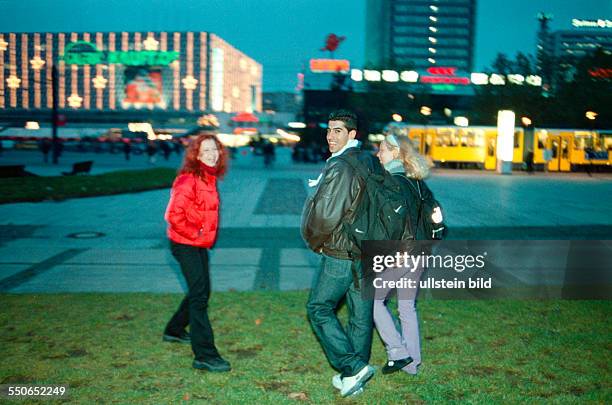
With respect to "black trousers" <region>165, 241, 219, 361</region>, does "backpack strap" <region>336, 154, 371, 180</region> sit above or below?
above

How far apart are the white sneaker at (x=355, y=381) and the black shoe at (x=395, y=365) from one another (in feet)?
1.58

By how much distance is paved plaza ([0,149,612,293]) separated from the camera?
854 cm

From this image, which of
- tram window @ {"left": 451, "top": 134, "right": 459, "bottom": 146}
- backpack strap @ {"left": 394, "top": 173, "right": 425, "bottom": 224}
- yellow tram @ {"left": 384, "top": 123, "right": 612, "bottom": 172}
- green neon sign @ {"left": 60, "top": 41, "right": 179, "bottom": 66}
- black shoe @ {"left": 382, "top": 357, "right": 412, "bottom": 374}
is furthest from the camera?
green neon sign @ {"left": 60, "top": 41, "right": 179, "bottom": 66}

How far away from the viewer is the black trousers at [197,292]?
15.8 ft

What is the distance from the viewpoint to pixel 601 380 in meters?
4.89

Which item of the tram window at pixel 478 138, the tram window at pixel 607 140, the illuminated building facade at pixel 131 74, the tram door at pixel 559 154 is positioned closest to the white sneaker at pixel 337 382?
the tram window at pixel 478 138

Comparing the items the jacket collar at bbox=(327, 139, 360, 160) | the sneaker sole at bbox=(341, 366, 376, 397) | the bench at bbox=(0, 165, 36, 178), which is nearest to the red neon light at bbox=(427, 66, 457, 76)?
the bench at bbox=(0, 165, 36, 178)

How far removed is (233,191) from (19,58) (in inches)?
4564

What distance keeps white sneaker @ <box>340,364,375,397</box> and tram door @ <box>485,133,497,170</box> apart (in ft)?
130

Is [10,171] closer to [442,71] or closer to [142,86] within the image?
[442,71]

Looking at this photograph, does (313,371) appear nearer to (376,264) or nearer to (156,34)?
(376,264)

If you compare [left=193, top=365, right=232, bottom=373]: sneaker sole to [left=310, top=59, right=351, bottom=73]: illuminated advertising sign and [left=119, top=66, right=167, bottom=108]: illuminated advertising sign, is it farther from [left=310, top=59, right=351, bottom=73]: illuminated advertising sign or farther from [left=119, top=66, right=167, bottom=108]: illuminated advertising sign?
[left=119, top=66, right=167, bottom=108]: illuminated advertising sign

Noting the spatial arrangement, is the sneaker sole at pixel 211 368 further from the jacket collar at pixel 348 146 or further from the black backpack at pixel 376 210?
the jacket collar at pixel 348 146

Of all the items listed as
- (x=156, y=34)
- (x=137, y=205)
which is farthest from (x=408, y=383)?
(x=156, y=34)
